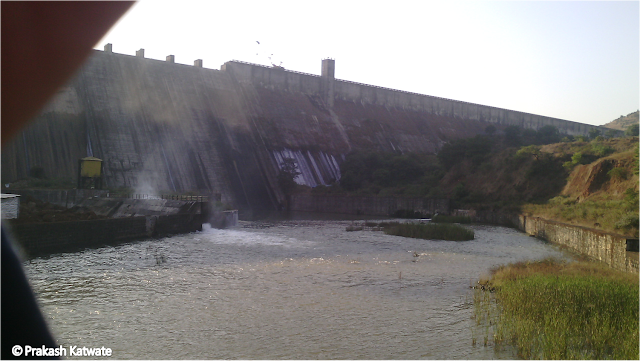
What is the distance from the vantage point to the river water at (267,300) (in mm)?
7906

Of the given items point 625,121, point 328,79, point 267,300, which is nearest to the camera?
point 267,300

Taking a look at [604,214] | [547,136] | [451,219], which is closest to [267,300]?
[604,214]

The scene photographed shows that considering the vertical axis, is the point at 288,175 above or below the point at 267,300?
above

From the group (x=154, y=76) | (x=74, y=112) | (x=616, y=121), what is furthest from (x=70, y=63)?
(x=616, y=121)

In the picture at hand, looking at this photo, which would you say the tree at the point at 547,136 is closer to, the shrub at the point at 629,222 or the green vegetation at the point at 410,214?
the green vegetation at the point at 410,214

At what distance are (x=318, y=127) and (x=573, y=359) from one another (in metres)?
55.6

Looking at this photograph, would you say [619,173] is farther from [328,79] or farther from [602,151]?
[328,79]

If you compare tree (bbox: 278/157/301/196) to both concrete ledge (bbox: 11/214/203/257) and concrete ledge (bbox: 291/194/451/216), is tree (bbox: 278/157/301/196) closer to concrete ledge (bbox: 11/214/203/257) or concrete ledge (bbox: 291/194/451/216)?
concrete ledge (bbox: 291/194/451/216)

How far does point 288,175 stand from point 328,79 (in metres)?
22.6

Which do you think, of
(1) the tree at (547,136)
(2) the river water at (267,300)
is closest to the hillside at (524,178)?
(2) the river water at (267,300)

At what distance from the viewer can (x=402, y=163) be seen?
51500mm

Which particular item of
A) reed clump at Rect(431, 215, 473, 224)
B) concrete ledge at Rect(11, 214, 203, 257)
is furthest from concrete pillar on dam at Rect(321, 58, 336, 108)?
concrete ledge at Rect(11, 214, 203, 257)

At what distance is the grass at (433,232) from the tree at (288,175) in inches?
915

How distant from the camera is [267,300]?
35.5 ft
